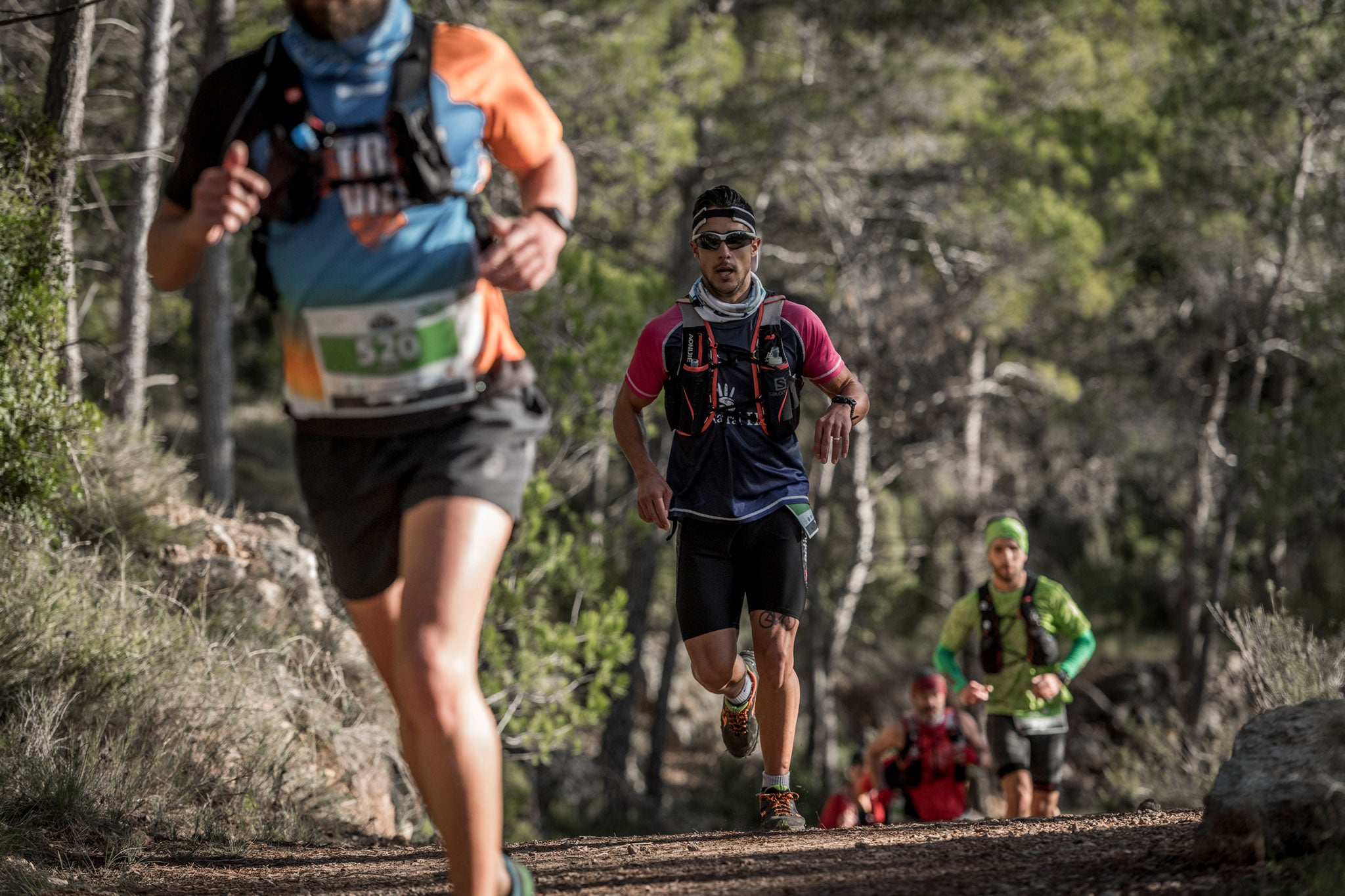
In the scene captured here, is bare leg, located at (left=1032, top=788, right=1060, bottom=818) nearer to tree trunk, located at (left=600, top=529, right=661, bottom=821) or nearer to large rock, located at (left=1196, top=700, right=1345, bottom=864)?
large rock, located at (left=1196, top=700, right=1345, bottom=864)

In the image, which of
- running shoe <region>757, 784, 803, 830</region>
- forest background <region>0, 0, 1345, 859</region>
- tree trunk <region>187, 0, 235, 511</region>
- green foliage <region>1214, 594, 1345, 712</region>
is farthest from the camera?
tree trunk <region>187, 0, 235, 511</region>

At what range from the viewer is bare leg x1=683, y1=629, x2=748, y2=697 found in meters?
4.84

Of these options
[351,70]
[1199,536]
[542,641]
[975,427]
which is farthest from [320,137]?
[1199,536]

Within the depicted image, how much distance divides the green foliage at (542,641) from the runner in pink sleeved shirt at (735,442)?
6026 mm

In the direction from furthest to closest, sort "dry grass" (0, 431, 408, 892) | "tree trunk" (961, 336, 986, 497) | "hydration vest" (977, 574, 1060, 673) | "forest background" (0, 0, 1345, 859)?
"tree trunk" (961, 336, 986, 497)
"hydration vest" (977, 574, 1060, 673)
"forest background" (0, 0, 1345, 859)
"dry grass" (0, 431, 408, 892)

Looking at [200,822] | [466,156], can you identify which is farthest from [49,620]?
[466,156]

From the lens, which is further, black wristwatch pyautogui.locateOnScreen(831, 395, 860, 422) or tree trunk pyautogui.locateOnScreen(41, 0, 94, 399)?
tree trunk pyautogui.locateOnScreen(41, 0, 94, 399)

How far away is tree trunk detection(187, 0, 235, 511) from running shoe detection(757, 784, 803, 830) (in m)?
7.55

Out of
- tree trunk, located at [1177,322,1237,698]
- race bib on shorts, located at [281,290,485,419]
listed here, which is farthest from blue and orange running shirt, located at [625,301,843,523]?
tree trunk, located at [1177,322,1237,698]

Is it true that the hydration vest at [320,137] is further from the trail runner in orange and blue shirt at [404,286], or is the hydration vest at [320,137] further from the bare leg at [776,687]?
the bare leg at [776,687]

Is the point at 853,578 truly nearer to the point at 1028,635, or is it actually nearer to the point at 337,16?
the point at 1028,635

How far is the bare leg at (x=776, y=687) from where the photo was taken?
187 inches

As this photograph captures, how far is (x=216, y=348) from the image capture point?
11.6 metres

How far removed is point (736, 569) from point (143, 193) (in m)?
6.92
